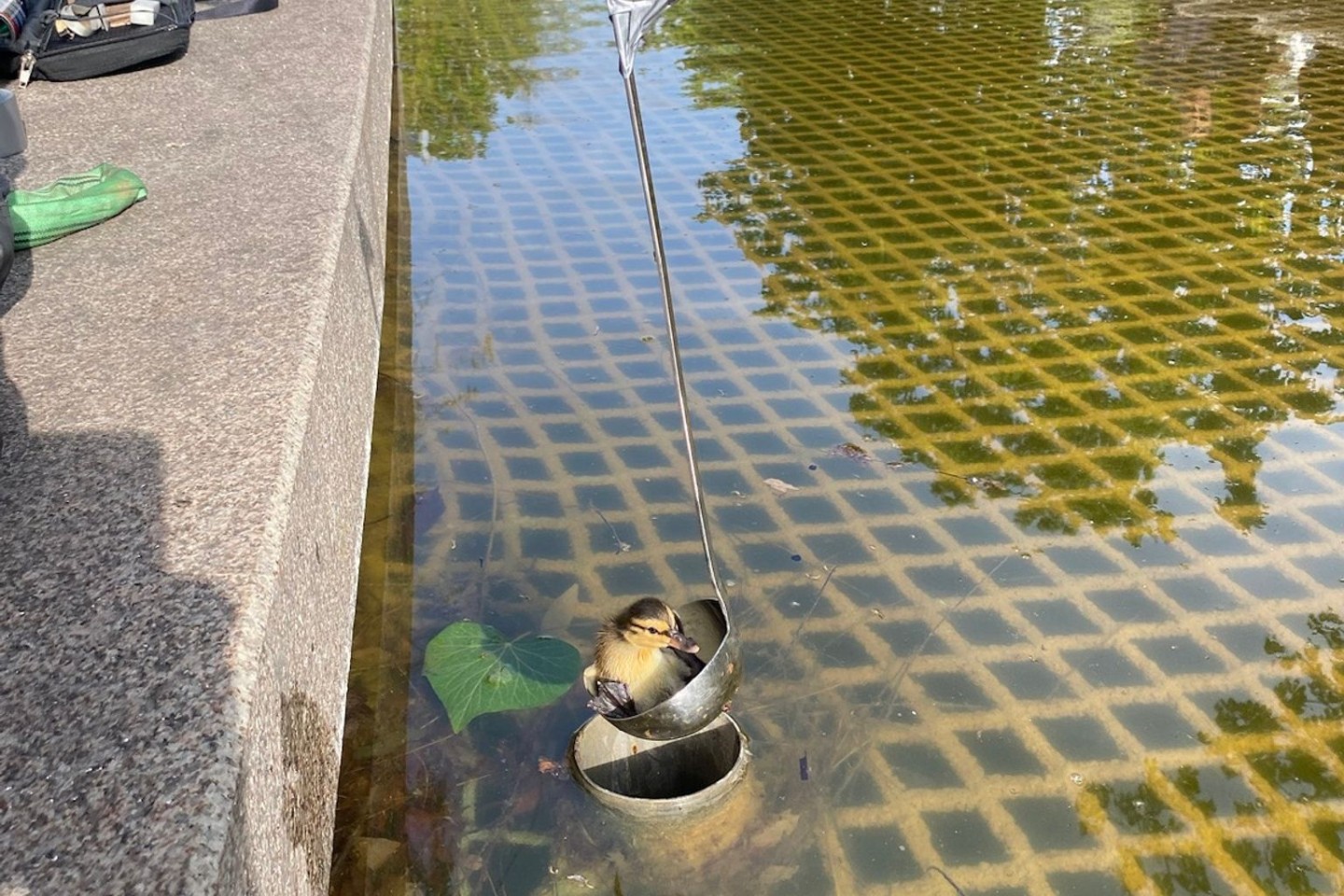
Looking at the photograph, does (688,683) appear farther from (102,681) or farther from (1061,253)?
(1061,253)

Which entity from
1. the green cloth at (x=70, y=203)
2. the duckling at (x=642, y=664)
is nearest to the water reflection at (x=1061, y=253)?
the duckling at (x=642, y=664)

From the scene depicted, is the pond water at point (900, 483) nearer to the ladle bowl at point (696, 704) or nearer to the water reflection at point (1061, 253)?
the water reflection at point (1061, 253)

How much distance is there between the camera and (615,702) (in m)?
2.58

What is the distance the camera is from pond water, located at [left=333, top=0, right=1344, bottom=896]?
2.60 metres

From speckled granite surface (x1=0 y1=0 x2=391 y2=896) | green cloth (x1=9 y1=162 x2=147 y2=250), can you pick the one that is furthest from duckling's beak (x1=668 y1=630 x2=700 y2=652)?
green cloth (x1=9 y1=162 x2=147 y2=250)

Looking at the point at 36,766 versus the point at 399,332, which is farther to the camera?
the point at 399,332

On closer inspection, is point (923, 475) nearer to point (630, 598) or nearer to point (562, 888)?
point (630, 598)

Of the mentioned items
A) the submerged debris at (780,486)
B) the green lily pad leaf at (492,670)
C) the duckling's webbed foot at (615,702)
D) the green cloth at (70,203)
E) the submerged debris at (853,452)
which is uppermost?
the green cloth at (70,203)

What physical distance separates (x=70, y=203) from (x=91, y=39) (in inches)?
70.5

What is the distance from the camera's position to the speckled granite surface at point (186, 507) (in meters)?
1.68

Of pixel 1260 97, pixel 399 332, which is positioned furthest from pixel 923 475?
pixel 1260 97

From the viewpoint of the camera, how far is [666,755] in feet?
9.36

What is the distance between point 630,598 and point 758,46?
18.9 feet

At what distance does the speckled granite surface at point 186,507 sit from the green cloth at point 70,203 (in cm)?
4
